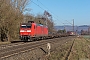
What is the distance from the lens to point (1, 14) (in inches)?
1673

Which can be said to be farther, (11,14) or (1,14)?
(11,14)

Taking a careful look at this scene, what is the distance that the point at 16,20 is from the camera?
159 ft

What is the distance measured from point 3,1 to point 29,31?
7.43 m

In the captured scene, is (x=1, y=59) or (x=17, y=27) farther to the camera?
(x=17, y=27)

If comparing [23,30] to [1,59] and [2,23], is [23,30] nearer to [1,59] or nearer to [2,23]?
[2,23]

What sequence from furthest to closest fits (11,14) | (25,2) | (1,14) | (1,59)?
(25,2), (11,14), (1,14), (1,59)

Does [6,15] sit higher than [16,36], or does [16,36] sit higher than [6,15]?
[6,15]

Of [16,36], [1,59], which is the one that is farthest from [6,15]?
[1,59]

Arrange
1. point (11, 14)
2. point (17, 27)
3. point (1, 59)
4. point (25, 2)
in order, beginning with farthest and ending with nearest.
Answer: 1. point (25, 2)
2. point (17, 27)
3. point (11, 14)
4. point (1, 59)

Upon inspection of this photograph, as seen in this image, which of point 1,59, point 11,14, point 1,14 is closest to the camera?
point 1,59

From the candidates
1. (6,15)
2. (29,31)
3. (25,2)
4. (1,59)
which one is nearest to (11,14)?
(6,15)

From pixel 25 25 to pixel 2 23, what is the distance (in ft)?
14.3

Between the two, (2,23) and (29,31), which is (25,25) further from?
(2,23)

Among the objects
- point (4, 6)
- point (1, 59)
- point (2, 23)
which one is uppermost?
point (4, 6)
